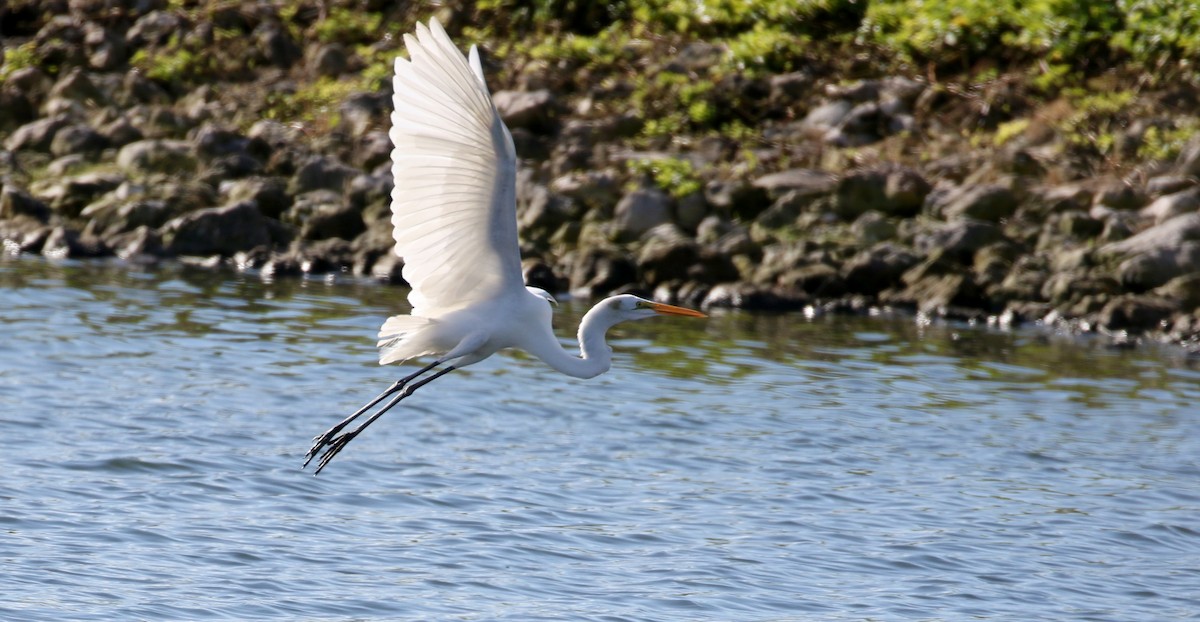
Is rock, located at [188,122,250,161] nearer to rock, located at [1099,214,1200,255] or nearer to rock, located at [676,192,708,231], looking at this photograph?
rock, located at [676,192,708,231]

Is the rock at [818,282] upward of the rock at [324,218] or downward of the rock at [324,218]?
downward

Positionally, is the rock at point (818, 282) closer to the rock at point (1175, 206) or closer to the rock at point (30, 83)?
the rock at point (1175, 206)

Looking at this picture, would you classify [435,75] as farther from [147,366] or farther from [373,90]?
[373,90]

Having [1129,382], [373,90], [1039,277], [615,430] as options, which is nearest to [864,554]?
[615,430]

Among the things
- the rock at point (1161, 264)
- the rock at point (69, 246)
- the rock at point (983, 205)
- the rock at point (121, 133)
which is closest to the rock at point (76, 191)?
the rock at point (69, 246)

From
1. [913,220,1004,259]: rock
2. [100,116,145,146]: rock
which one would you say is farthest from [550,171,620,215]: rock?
[100,116,145,146]: rock

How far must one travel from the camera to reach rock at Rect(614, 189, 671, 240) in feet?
60.5

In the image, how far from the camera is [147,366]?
1229cm

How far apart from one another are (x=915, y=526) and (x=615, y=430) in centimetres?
276

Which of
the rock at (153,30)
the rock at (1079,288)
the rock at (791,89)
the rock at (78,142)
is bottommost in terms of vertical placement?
the rock at (1079,288)

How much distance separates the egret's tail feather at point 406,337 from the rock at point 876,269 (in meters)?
10.2

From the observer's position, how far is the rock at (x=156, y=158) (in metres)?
20.5

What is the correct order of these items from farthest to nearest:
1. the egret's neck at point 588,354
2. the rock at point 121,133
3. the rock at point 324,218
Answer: the rock at point 121,133
the rock at point 324,218
the egret's neck at point 588,354

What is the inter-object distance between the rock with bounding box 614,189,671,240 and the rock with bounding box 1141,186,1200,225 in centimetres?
539
